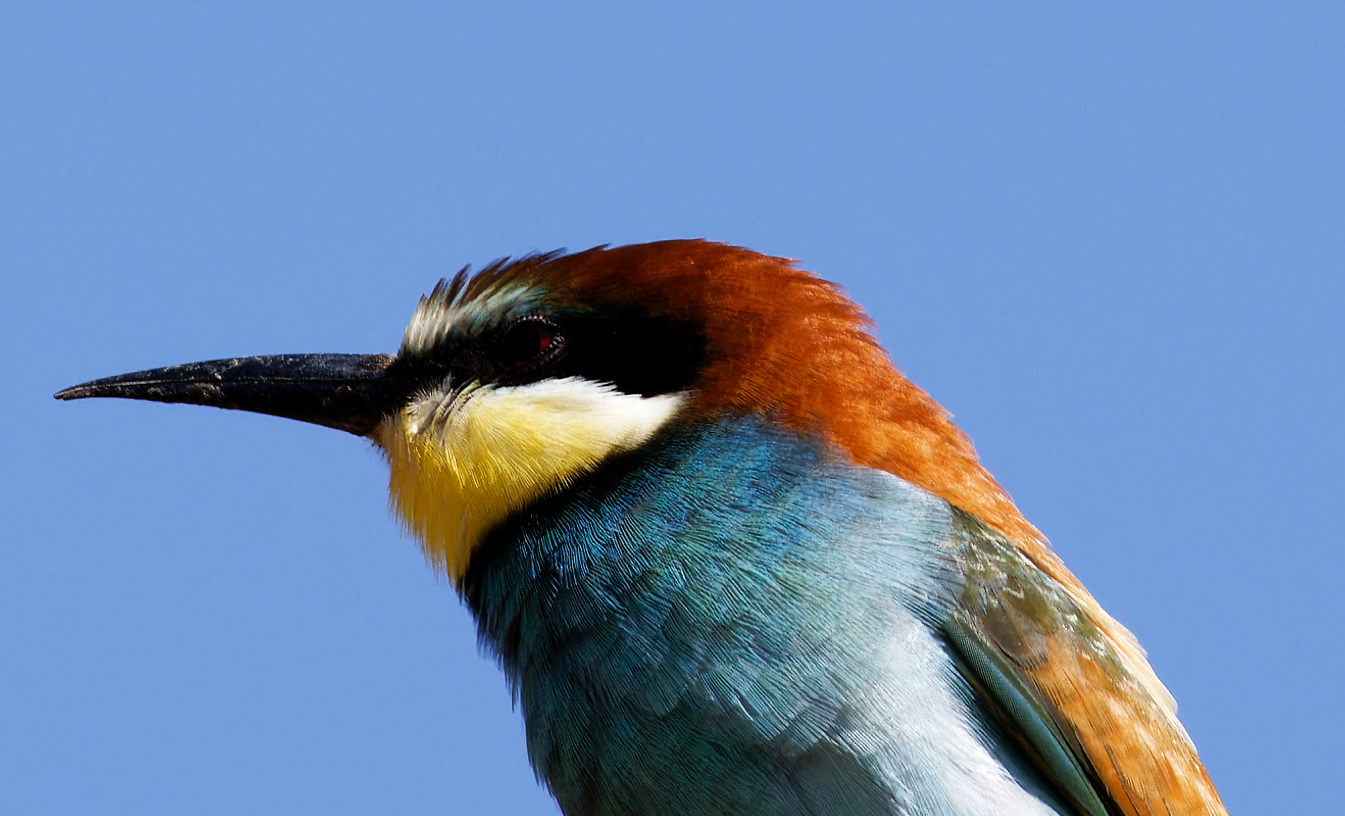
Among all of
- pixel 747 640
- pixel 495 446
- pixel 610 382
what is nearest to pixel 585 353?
pixel 610 382

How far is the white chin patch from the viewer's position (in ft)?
10.9

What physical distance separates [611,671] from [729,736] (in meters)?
0.30

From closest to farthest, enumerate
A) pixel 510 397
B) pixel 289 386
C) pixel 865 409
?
pixel 865 409
pixel 510 397
pixel 289 386

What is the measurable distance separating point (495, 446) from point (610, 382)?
0.32m

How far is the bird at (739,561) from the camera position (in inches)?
113

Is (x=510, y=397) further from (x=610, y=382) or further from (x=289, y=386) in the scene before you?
(x=289, y=386)

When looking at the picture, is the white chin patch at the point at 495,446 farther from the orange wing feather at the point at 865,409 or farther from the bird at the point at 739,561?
the orange wing feather at the point at 865,409

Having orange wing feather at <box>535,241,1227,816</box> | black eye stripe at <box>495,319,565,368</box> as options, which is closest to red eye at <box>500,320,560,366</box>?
black eye stripe at <box>495,319,565,368</box>

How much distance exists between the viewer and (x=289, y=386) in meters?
3.89

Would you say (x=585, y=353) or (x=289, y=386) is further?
(x=289, y=386)

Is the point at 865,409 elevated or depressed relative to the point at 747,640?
elevated

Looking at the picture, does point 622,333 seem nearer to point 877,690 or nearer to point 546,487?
point 546,487

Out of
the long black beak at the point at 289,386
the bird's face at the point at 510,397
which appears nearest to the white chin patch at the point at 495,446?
the bird's face at the point at 510,397

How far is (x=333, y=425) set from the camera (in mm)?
3906
